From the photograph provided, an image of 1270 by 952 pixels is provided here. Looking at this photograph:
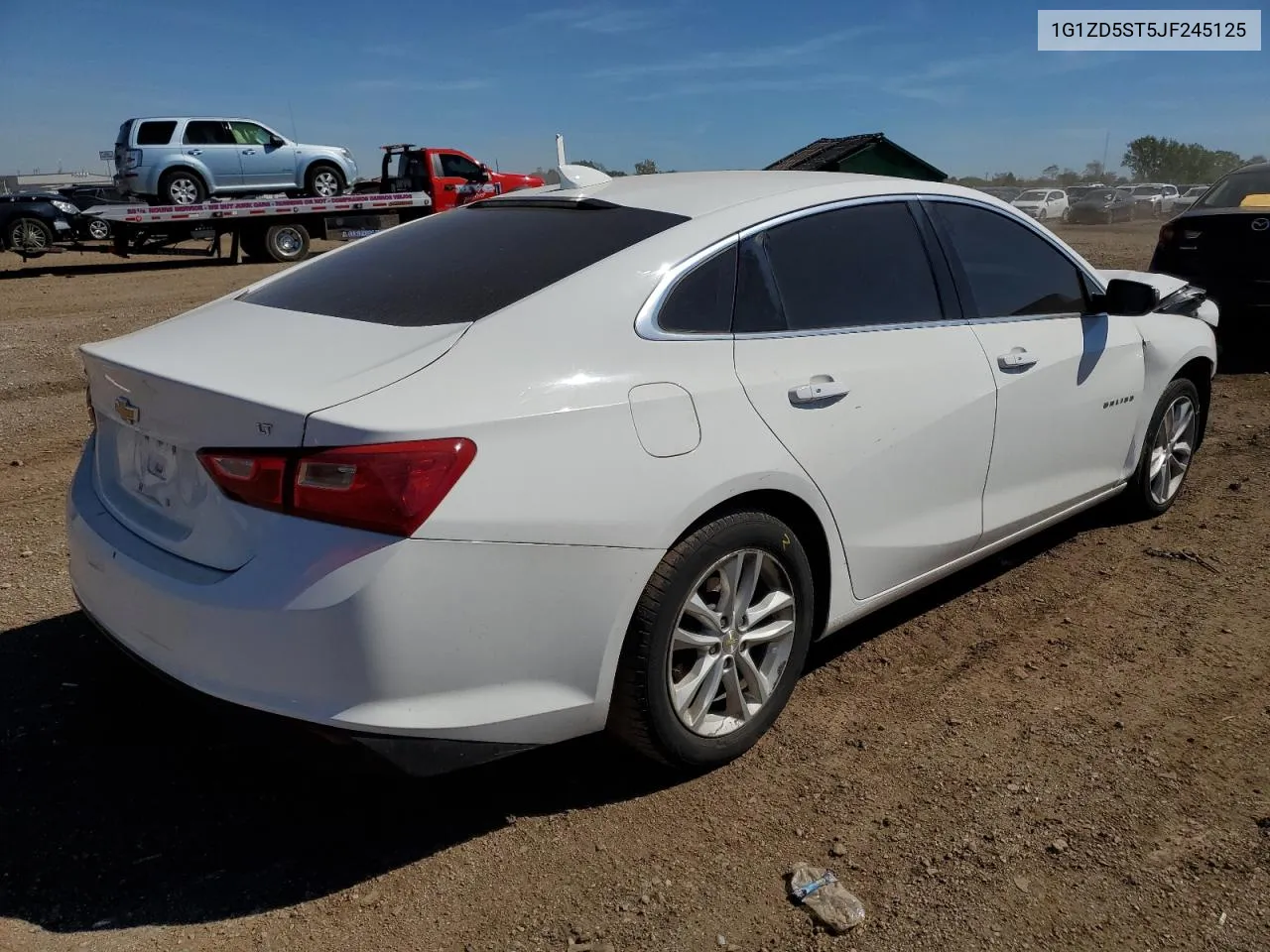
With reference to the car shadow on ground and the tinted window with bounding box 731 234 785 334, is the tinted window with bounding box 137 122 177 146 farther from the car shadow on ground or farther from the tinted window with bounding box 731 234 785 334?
the tinted window with bounding box 731 234 785 334

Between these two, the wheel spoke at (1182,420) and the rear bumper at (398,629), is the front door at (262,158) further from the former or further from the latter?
the rear bumper at (398,629)

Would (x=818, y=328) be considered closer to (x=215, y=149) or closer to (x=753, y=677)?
(x=753, y=677)

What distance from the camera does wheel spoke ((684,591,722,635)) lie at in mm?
2766

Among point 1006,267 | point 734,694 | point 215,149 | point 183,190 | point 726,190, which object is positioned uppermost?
point 215,149

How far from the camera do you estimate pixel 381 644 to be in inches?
88.2

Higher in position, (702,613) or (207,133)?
(207,133)

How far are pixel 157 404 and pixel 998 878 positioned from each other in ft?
7.76

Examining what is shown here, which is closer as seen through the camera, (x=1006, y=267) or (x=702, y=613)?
(x=702, y=613)

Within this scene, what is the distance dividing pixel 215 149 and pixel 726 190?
763 inches

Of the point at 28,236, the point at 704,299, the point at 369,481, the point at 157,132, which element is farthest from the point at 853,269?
the point at 28,236

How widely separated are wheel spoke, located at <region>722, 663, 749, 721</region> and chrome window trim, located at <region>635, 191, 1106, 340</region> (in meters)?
0.94

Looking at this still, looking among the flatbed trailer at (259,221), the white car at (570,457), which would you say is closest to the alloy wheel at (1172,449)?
the white car at (570,457)

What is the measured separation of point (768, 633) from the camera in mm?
3004

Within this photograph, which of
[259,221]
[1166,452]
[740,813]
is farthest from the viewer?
[259,221]
